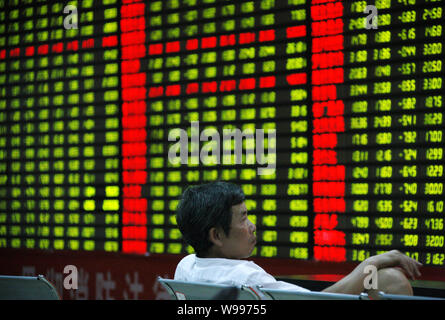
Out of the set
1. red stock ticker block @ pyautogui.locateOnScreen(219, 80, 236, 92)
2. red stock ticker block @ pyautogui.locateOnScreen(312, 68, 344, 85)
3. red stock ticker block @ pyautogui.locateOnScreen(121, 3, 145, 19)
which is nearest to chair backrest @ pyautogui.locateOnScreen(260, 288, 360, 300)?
red stock ticker block @ pyautogui.locateOnScreen(312, 68, 344, 85)

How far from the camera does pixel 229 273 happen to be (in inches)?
61.8

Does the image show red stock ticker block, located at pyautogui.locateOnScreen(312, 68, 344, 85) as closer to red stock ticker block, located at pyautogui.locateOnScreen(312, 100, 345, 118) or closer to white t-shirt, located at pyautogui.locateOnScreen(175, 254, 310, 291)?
red stock ticker block, located at pyautogui.locateOnScreen(312, 100, 345, 118)

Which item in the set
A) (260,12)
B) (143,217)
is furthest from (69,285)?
(260,12)

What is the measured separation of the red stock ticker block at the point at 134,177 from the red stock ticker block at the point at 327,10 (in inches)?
54.7

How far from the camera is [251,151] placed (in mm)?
3301

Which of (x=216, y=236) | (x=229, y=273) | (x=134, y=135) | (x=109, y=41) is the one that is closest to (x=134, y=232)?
(x=134, y=135)

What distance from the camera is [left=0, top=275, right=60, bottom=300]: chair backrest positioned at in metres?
1.57

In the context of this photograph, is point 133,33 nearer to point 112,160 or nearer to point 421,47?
point 112,160

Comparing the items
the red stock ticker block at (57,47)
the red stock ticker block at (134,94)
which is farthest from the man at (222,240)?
the red stock ticker block at (57,47)

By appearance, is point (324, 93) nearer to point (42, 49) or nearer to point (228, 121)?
point (228, 121)

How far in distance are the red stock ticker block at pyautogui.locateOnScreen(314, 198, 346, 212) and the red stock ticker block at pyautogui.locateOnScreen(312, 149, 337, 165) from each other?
0.63 ft

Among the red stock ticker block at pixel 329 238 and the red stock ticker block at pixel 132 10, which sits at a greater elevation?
the red stock ticker block at pixel 132 10

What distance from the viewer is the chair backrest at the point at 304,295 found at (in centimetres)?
119

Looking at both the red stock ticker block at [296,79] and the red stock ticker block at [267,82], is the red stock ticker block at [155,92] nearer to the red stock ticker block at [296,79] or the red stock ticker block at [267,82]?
the red stock ticker block at [267,82]
